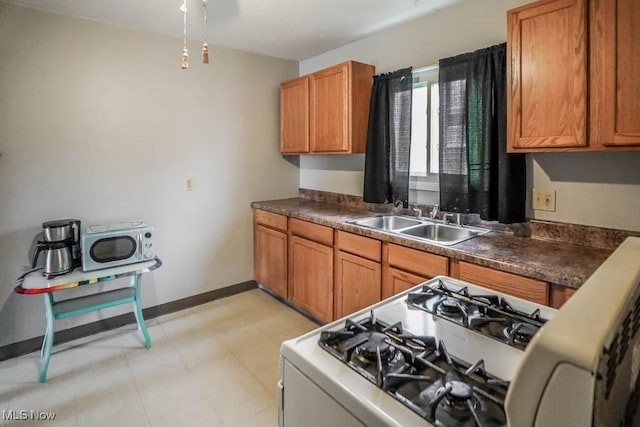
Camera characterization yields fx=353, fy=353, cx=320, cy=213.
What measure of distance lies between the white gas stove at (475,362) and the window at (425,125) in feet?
5.49

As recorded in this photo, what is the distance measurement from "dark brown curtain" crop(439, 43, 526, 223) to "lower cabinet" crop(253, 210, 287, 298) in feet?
4.82

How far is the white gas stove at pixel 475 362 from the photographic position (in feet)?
1.50

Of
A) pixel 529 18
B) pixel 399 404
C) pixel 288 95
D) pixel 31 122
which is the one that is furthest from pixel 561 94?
pixel 31 122

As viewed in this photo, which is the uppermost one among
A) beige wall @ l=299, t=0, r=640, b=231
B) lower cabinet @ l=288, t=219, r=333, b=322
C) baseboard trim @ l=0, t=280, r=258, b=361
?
beige wall @ l=299, t=0, r=640, b=231

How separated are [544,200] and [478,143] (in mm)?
499

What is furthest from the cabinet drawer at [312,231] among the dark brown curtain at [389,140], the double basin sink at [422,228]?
the dark brown curtain at [389,140]

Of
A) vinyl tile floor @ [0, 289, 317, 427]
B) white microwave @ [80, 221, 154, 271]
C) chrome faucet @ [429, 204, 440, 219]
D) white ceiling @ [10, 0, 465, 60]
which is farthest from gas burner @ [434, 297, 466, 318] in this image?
white microwave @ [80, 221, 154, 271]

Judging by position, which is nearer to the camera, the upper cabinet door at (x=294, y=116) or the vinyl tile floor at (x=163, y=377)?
the vinyl tile floor at (x=163, y=377)

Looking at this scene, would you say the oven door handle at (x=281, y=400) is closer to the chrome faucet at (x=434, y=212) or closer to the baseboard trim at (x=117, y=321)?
the chrome faucet at (x=434, y=212)

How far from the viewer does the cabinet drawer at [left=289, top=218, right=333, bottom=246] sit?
2.69 m

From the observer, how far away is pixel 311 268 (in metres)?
2.88

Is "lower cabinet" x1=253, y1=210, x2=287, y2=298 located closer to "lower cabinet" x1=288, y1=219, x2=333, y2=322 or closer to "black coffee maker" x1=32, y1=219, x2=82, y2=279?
"lower cabinet" x1=288, y1=219, x2=333, y2=322

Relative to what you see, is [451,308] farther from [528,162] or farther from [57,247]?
[57,247]

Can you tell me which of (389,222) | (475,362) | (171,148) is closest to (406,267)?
(389,222)
